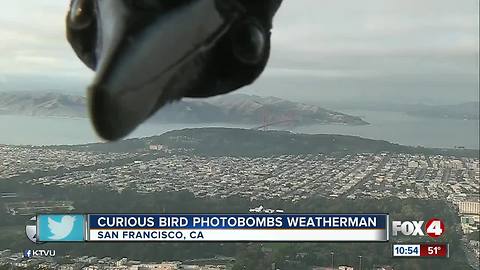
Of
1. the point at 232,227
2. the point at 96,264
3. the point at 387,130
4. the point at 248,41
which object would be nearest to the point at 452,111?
the point at 387,130

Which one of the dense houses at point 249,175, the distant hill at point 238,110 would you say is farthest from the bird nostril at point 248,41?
the dense houses at point 249,175

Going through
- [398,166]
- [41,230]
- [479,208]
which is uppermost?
[398,166]

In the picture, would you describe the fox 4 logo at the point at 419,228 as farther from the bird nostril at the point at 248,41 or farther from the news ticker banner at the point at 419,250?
the bird nostril at the point at 248,41

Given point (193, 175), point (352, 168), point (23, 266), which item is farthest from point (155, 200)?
point (352, 168)

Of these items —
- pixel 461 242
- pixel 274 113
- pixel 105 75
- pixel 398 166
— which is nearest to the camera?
pixel 105 75

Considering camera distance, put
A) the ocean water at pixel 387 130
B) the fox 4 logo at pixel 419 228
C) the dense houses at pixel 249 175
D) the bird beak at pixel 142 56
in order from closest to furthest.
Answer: the bird beak at pixel 142 56
the ocean water at pixel 387 130
the fox 4 logo at pixel 419 228
the dense houses at pixel 249 175

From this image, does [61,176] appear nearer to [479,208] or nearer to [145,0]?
[479,208]

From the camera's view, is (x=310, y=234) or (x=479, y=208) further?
(x=479, y=208)
